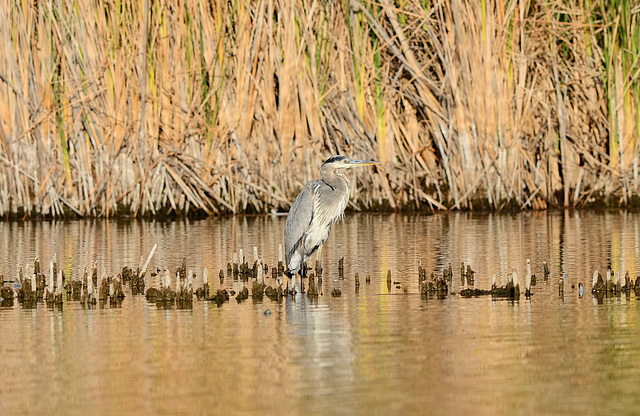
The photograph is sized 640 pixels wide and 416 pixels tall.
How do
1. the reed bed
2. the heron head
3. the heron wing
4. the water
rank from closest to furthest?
the water → the heron wing → the heron head → the reed bed

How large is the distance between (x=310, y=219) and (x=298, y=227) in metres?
0.14

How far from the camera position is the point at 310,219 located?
11336 millimetres

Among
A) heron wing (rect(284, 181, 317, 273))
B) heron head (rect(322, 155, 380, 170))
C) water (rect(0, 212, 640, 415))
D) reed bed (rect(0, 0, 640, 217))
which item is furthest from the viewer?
reed bed (rect(0, 0, 640, 217))

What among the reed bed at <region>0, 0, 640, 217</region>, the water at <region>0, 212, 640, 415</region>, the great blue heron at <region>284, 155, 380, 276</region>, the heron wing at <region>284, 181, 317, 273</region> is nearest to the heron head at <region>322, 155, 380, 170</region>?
the great blue heron at <region>284, 155, 380, 276</region>

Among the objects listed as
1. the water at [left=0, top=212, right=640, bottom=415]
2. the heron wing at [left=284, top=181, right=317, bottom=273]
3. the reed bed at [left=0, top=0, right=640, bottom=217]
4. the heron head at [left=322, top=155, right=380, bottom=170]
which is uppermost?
the reed bed at [left=0, top=0, right=640, bottom=217]

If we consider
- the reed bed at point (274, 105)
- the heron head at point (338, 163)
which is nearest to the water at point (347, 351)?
the heron head at point (338, 163)

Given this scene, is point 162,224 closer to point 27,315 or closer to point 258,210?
point 258,210

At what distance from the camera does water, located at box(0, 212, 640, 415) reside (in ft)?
19.6

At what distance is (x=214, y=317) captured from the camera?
873 cm

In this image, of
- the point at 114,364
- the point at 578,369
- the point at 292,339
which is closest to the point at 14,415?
the point at 114,364

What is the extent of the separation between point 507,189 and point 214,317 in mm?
10660

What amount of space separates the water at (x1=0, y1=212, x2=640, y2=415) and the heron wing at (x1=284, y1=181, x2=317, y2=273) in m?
0.36

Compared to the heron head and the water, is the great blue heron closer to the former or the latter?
the heron head

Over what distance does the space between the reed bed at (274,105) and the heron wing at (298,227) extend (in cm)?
713
